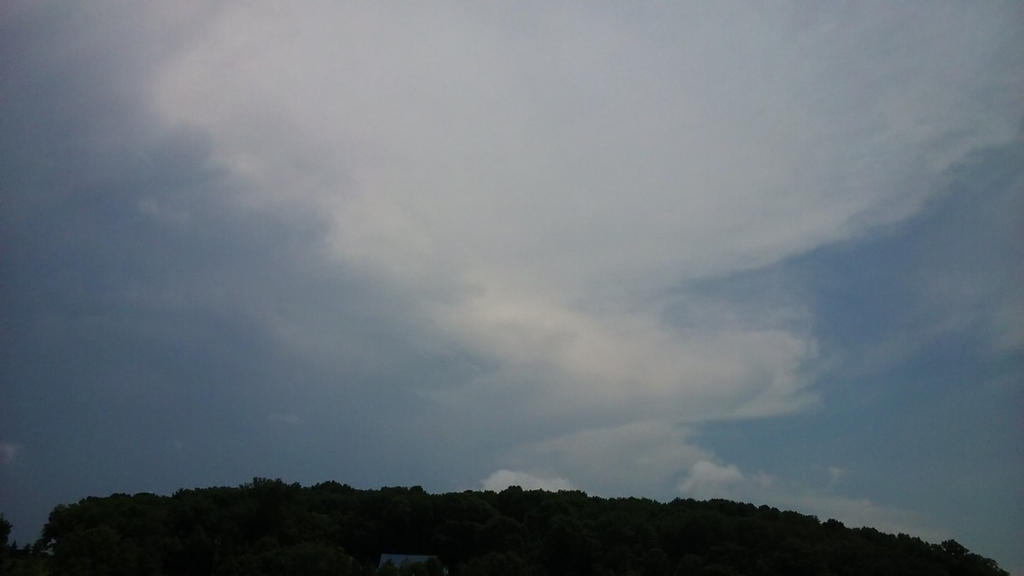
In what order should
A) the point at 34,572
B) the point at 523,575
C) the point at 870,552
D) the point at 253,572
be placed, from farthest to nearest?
the point at 870,552 → the point at 523,575 → the point at 253,572 → the point at 34,572

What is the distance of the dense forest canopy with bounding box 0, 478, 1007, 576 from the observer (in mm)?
50000

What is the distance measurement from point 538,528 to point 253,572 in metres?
25.7

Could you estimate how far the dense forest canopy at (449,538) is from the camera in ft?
164

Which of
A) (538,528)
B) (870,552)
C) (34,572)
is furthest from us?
(538,528)

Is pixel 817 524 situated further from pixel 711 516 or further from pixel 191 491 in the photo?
pixel 191 491

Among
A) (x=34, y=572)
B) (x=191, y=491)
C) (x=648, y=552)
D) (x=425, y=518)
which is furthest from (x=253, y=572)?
(x=191, y=491)

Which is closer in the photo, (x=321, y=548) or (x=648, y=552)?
(x=321, y=548)

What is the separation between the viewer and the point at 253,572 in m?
48.1

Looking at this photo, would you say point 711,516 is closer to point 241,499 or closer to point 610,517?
point 610,517

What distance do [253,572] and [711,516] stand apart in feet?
110

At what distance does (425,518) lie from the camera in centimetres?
6831

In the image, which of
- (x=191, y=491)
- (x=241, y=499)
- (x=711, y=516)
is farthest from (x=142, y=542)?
(x=711, y=516)

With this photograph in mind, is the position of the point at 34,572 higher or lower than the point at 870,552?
lower

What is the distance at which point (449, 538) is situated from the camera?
217 feet
